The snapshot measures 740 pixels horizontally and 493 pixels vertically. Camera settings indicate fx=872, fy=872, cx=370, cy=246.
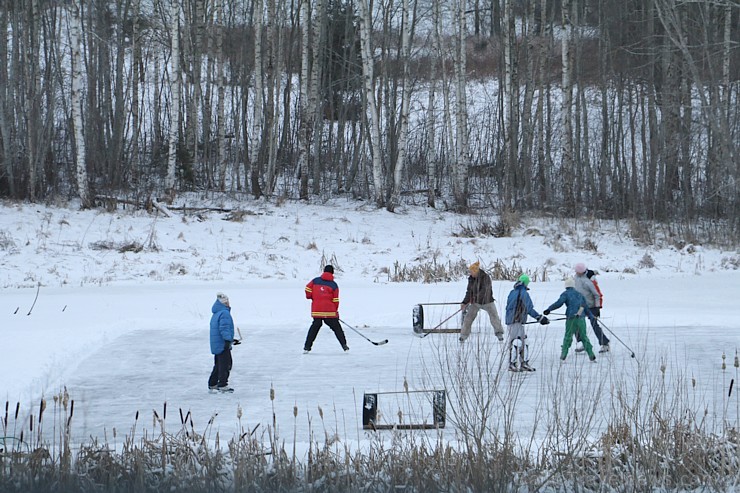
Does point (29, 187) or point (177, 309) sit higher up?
point (29, 187)

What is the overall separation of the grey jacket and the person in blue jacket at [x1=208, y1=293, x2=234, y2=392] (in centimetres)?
535

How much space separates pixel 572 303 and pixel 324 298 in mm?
3559

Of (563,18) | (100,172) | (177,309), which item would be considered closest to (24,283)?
(177,309)

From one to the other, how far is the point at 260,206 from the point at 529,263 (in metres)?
9.54

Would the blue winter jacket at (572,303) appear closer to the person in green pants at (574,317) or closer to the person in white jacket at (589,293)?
the person in green pants at (574,317)

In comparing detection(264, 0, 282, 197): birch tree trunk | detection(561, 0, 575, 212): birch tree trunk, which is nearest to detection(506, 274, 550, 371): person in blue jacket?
detection(561, 0, 575, 212): birch tree trunk

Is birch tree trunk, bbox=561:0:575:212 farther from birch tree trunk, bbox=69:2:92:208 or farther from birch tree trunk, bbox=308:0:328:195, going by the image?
birch tree trunk, bbox=69:2:92:208

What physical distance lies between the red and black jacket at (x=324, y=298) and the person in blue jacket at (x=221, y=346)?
230 cm

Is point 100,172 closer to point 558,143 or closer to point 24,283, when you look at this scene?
point 24,283

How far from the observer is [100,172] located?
101 feet

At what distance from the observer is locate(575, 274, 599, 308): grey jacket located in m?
12.8

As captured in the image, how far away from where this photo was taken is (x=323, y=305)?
12773 millimetres

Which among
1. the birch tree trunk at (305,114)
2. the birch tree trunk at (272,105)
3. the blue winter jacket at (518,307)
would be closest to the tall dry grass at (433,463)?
the blue winter jacket at (518,307)

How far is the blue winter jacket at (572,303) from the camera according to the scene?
12211mm
